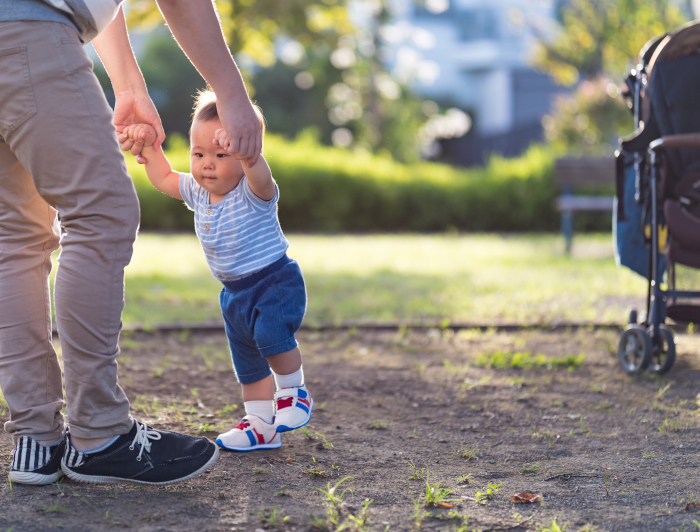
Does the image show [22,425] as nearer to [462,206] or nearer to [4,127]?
[4,127]

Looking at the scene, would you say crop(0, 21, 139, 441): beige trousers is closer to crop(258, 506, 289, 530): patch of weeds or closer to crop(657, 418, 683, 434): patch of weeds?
crop(258, 506, 289, 530): patch of weeds

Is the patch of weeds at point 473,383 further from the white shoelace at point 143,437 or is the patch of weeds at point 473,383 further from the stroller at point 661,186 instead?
the white shoelace at point 143,437

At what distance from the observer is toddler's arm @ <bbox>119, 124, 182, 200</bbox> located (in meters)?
2.46

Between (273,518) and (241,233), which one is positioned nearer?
(273,518)

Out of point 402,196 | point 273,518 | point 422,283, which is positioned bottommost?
point 402,196

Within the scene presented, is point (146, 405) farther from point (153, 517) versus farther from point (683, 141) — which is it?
point (683, 141)

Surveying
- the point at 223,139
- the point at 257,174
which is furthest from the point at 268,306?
the point at 223,139

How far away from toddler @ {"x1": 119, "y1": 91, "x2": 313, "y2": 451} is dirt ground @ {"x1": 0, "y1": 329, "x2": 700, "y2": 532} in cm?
21

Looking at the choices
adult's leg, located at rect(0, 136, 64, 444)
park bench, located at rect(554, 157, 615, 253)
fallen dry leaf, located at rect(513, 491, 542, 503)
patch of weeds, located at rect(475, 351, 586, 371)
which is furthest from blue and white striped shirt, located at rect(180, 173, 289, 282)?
park bench, located at rect(554, 157, 615, 253)

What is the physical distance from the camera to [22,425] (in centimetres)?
216

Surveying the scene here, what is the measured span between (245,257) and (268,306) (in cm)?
17

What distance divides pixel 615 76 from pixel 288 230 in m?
9.47

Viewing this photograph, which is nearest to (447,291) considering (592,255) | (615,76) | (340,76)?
(592,255)

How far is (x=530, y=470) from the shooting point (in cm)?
239
